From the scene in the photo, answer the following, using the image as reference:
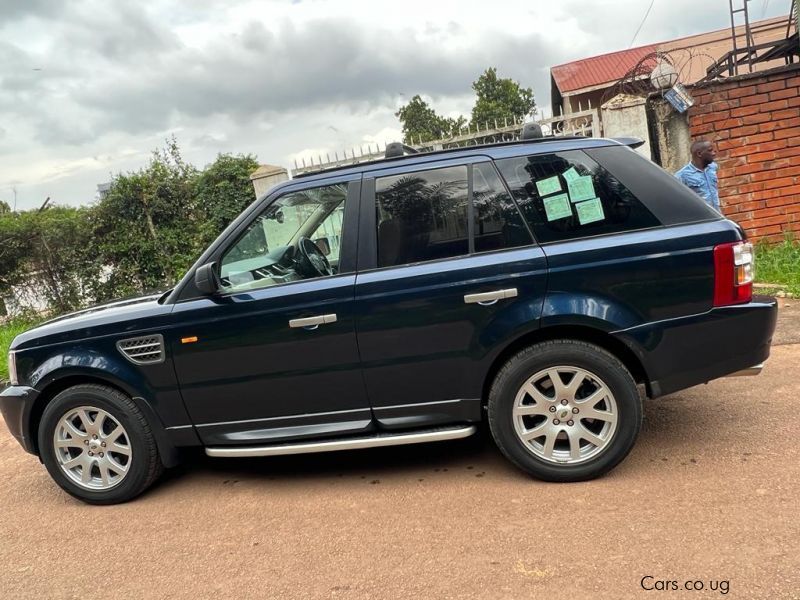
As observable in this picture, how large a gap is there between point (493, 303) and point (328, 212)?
1146 millimetres

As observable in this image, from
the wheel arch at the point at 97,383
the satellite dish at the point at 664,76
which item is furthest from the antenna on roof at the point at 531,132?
the satellite dish at the point at 664,76

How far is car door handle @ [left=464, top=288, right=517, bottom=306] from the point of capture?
331 centimetres

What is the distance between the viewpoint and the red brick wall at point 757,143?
7.02 m

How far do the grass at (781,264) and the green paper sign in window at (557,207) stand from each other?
4.22m

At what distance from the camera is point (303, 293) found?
348 cm

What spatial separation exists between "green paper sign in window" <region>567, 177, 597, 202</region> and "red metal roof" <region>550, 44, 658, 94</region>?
24.9 metres

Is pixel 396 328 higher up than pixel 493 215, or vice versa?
pixel 493 215

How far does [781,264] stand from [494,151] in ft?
16.1

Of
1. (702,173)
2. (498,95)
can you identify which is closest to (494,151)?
(702,173)

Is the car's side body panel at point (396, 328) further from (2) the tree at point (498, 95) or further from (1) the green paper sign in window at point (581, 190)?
(2) the tree at point (498, 95)

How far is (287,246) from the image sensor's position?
12.6 feet

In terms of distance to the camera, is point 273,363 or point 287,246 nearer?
point 273,363

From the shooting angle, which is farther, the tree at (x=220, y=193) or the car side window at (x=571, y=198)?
the tree at (x=220, y=193)

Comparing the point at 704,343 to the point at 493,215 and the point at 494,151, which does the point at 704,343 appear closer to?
the point at 493,215
